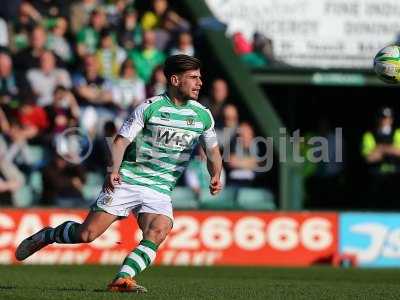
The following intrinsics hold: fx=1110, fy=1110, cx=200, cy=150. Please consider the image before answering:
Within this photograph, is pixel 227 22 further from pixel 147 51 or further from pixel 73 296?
pixel 73 296

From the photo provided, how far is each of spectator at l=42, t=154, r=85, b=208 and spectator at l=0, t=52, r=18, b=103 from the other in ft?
4.34

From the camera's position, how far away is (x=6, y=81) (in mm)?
17219

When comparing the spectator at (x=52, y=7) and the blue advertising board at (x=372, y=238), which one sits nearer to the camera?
the blue advertising board at (x=372, y=238)

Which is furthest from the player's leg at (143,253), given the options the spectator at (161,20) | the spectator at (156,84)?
the spectator at (161,20)

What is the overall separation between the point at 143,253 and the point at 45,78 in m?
8.53

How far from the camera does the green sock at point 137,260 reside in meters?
9.05

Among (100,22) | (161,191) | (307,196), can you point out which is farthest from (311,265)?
(161,191)

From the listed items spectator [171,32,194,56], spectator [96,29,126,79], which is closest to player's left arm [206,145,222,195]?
spectator [96,29,126,79]

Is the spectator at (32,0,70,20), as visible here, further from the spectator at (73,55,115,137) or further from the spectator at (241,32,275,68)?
the spectator at (241,32,275,68)

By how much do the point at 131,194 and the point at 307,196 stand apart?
37.5ft

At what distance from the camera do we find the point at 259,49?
19.2 meters

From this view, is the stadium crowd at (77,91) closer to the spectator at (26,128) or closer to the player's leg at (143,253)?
the spectator at (26,128)

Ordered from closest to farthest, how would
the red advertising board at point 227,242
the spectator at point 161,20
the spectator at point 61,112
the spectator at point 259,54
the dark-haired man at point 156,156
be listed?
the dark-haired man at point 156,156
the red advertising board at point 227,242
the spectator at point 61,112
the spectator at point 161,20
the spectator at point 259,54

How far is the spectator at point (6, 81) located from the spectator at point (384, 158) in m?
6.05
